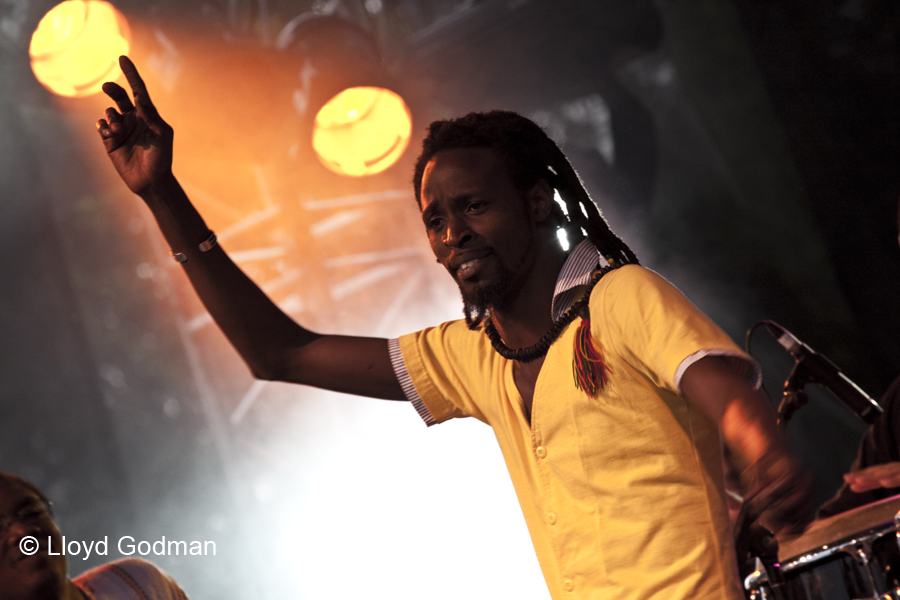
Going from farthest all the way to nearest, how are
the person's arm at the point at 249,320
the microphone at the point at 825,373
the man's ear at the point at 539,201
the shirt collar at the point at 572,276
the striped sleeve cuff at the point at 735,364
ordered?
the microphone at the point at 825,373
the person's arm at the point at 249,320
the man's ear at the point at 539,201
the shirt collar at the point at 572,276
the striped sleeve cuff at the point at 735,364

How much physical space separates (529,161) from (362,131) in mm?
3337

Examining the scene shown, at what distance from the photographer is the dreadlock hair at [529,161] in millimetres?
1754

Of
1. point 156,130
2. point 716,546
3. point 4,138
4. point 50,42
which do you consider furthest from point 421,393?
point 4,138

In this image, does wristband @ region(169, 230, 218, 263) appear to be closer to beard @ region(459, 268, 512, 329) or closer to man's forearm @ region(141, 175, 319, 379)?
man's forearm @ region(141, 175, 319, 379)

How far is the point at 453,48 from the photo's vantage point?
4.96 metres

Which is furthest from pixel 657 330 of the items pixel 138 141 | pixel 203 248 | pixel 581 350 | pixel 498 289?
pixel 138 141

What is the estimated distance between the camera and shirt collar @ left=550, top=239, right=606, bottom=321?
60.5 inches

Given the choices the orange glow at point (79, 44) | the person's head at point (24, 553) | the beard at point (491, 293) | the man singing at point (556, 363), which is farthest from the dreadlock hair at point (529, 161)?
the orange glow at point (79, 44)

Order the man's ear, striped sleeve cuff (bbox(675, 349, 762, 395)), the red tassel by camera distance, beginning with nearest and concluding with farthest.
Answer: striped sleeve cuff (bbox(675, 349, 762, 395)), the red tassel, the man's ear

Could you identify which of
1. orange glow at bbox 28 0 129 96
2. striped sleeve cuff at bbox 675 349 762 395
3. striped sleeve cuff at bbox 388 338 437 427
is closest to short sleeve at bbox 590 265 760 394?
striped sleeve cuff at bbox 675 349 762 395

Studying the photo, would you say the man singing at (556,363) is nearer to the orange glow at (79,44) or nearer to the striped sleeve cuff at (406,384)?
the striped sleeve cuff at (406,384)

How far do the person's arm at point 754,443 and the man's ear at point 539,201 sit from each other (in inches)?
26.1

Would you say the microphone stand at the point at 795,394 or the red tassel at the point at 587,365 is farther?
the microphone stand at the point at 795,394

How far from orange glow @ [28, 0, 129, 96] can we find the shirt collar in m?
3.74
